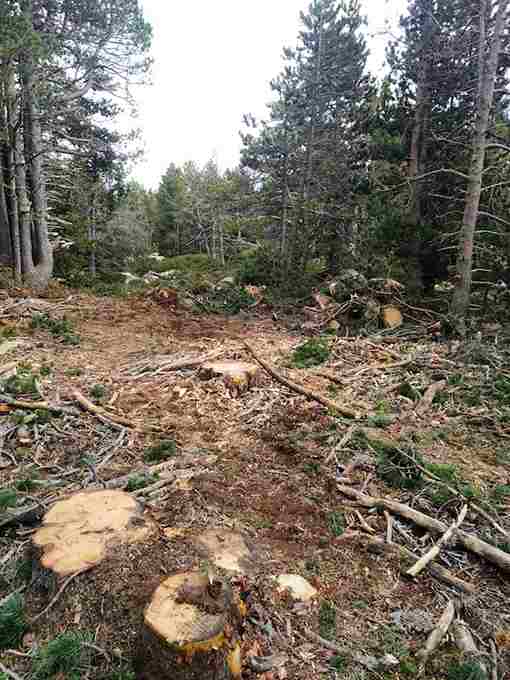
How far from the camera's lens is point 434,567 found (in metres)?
2.52

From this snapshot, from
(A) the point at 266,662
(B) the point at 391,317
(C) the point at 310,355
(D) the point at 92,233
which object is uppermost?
(D) the point at 92,233

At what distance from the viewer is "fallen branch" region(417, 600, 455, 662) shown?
1935 mm

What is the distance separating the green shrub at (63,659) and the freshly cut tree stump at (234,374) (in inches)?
148

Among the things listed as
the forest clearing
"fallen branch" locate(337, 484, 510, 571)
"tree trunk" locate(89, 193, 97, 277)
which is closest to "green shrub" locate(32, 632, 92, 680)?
the forest clearing

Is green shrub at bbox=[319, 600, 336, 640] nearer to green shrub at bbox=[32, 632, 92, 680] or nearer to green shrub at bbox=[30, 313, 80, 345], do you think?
green shrub at bbox=[32, 632, 92, 680]

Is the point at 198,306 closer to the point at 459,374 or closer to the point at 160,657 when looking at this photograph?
the point at 459,374

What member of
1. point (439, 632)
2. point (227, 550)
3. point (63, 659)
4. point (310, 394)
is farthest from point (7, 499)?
point (310, 394)

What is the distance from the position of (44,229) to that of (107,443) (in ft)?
34.8

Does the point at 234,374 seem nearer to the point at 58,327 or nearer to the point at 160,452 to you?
the point at 160,452

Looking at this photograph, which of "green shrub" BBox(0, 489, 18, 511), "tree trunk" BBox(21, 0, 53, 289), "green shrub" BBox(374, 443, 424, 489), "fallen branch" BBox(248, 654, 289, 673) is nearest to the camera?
"fallen branch" BBox(248, 654, 289, 673)

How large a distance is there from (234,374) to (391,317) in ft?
16.4

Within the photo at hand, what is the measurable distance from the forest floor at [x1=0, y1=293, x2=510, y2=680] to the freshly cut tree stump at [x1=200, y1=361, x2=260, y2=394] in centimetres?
16

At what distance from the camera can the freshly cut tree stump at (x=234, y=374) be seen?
5.41 meters

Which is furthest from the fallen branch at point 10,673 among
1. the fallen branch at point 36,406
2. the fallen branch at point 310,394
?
the fallen branch at point 310,394
